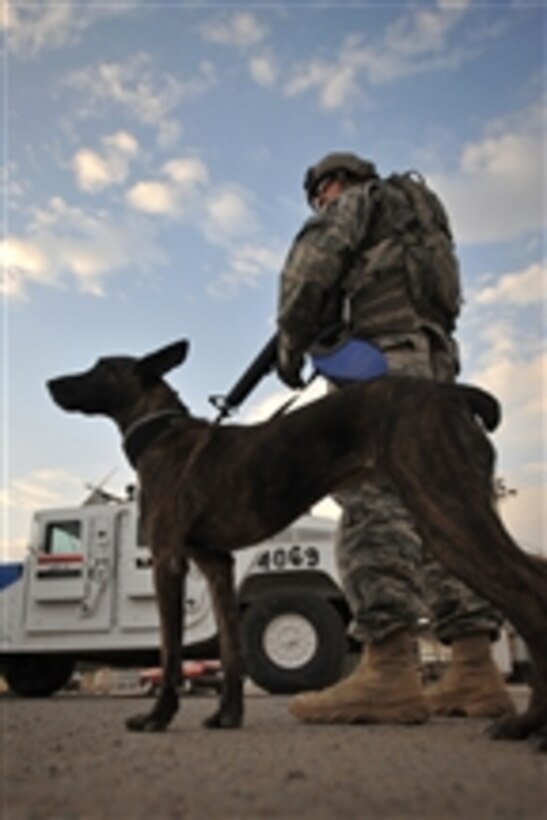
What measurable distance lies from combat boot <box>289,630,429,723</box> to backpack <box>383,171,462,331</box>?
1.30 metres

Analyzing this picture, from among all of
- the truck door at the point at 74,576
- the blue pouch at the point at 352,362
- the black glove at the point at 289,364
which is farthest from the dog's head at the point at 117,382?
the truck door at the point at 74,576

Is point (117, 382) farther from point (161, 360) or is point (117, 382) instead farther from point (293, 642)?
point (293, 642)

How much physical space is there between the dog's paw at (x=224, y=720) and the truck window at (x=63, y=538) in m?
5.81

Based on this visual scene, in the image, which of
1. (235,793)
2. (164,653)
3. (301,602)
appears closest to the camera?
(235,793)

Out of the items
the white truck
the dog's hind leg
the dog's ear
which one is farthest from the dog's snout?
the white truck

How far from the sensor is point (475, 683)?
297 centimetres

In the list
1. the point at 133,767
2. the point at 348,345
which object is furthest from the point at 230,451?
the point at 133,767

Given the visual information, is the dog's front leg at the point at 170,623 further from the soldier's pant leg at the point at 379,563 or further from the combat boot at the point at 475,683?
the combat boot at the point at 475,683

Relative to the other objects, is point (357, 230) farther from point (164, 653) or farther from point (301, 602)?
point (301, 602)

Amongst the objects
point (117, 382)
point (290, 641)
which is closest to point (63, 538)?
point (290, 641)

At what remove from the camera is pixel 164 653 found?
8.55ft

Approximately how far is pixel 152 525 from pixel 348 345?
3.12 feet

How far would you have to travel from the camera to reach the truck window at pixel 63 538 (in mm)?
8211

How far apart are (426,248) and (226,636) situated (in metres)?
1.69
